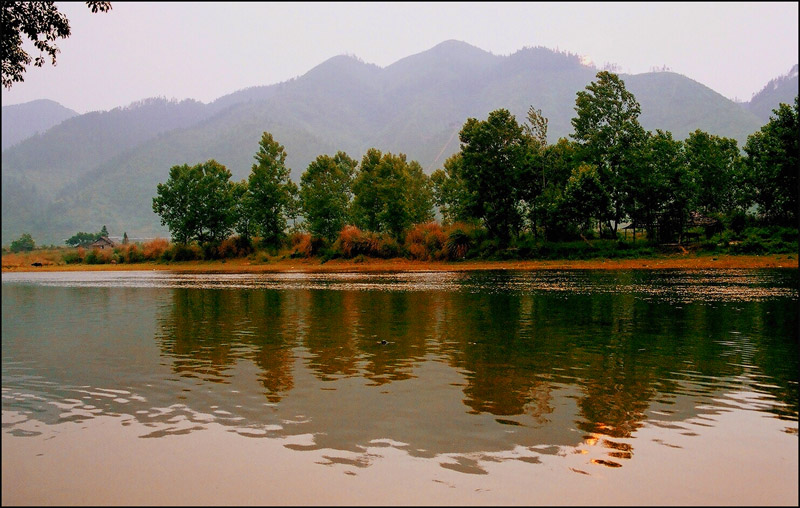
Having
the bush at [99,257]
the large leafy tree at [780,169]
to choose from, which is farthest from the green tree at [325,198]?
the large leafy tree at [780,169]

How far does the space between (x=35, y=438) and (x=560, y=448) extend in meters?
7.82

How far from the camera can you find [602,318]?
22234 mm

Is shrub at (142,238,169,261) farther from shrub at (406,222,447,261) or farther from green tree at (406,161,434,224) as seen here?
shrub at (406,222,447,261)

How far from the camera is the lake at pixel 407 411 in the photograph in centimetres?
674

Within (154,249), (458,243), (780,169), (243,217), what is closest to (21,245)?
(458,243)

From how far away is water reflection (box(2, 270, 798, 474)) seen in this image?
29.1 feet

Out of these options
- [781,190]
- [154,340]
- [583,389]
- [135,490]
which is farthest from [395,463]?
[781,190]

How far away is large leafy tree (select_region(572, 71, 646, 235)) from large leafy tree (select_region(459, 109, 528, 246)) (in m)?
8.06

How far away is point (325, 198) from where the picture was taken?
86.3 metres

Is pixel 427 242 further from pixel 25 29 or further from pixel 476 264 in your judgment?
pixel 25 29

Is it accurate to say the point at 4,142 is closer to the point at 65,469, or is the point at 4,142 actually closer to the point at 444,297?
the point at 65,469

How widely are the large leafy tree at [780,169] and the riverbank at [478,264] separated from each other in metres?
9.92

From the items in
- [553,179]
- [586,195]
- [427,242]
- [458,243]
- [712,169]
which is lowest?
[458,243]

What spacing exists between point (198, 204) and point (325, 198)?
24.4 metres
